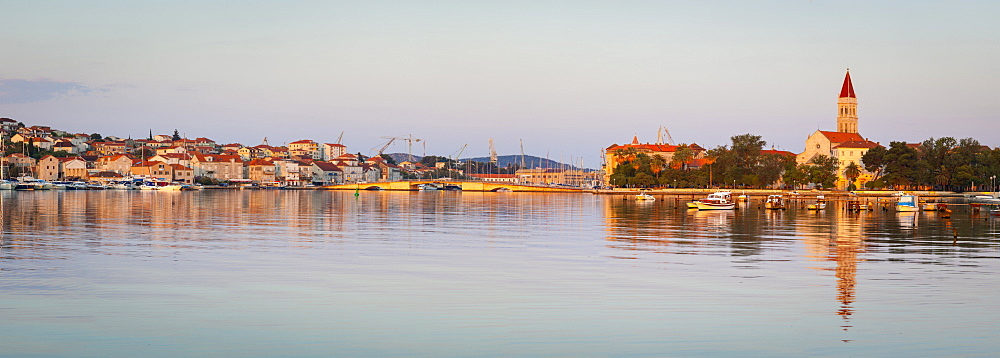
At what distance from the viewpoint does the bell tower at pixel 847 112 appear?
176875 mm

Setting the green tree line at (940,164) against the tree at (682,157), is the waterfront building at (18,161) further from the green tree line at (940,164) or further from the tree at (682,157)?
the green tree line at (940,164)

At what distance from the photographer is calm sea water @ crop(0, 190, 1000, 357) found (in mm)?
13648

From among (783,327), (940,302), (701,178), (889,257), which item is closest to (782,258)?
(889,257)

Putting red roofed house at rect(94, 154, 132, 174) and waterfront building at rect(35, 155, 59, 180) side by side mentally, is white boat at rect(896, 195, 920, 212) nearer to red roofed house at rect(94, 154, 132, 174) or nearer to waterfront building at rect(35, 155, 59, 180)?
red roofed house at rect(94, 154, 132, 174)

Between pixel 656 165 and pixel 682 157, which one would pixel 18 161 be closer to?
pixel 656 165

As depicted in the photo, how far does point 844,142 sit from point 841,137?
15.8ft

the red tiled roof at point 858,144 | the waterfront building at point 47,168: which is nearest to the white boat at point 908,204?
the red tiled roof at point 858,144

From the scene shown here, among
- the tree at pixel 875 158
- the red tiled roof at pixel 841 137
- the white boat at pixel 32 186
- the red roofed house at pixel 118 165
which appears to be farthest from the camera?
the red roofed house at pixel 118 165

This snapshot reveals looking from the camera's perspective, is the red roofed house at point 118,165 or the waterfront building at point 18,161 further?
the red roofed house at point 118,165

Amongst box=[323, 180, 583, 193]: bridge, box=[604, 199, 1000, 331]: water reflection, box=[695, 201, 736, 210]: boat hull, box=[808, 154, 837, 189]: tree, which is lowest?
box=[604, 199, 1000, 331]: water reflection

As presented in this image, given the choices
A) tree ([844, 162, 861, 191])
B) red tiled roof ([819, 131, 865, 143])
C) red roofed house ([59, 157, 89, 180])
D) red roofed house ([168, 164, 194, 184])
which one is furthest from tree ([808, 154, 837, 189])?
red roofed house ([59, 157, 89, 180])

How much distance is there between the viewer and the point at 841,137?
543 feet

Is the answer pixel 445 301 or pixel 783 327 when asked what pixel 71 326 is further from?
pixel 783 327

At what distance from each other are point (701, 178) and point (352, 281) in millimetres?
132167
